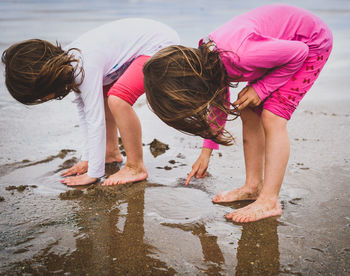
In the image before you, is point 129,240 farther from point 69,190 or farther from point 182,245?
point 69,190

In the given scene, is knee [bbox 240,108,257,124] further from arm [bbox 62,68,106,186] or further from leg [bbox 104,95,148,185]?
arm [bbox 62,68,106,186]

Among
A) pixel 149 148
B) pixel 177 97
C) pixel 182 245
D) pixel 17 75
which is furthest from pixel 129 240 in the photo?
pixel 149 148

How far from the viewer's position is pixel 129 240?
2.06m

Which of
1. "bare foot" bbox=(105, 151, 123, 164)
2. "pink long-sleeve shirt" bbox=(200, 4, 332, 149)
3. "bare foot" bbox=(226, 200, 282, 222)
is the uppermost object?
"pink long-sleeve shirt" bbox=(200, 4, 332, 149)

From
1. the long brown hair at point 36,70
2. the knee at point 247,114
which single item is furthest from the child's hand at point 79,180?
the knee at point 247,114

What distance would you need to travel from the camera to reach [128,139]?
287 cm

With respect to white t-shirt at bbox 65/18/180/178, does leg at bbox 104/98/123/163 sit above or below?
below

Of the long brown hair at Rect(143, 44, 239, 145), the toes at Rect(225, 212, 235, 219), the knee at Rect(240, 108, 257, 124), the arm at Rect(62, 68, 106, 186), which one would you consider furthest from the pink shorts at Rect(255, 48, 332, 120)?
the arm at Rect(62, 68, 106, 186)

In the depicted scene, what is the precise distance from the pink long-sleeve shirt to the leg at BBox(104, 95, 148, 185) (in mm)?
858

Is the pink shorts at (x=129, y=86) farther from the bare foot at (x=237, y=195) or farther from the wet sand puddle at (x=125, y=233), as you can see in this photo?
the bare foot at (x=237, y=195)

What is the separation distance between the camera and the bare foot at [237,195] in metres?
2.54

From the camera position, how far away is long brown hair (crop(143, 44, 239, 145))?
6.88ft

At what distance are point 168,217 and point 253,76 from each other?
96 cm

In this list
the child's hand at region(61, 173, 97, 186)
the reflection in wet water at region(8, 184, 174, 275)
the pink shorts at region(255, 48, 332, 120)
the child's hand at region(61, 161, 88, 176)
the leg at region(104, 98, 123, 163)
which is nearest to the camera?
the reflection in wet water at region(8, 184, 174, 275)
